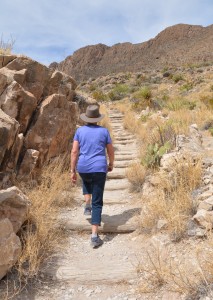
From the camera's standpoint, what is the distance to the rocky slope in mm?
53447

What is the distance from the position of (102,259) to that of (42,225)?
837 millimetres

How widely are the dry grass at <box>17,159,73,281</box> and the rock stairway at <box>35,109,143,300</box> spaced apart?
0.18m

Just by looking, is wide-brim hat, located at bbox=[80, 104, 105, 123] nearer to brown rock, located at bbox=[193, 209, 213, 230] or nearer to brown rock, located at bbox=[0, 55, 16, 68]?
brown rock, located at bbox=[193, 209, 213, 230]

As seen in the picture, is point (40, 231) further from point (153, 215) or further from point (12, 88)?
point (12, 88)

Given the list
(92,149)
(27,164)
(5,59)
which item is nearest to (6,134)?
(92,149)

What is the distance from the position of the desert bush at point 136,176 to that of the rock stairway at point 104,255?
0.19 m

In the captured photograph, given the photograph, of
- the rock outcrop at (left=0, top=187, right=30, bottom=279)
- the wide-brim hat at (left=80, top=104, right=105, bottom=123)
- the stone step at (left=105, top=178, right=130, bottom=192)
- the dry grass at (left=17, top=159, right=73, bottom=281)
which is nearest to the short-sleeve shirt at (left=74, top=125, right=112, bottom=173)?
the wide-brim hat at (left=80, top=104, right=105, bottom=123)

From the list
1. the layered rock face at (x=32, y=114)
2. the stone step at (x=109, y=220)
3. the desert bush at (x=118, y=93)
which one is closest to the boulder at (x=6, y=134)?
the layered rock face at (x=32, y=114)

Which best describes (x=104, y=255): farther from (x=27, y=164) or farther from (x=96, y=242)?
(x=27, y=164)

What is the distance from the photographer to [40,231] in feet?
13.4

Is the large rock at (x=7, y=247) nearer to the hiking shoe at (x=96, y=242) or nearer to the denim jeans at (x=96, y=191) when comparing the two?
the hiking shoe at (x=96, y=242)

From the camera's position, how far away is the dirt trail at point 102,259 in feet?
11.2

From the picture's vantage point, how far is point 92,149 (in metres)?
4.69

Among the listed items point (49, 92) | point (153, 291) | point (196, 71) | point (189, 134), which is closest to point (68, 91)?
point (49, 92)
